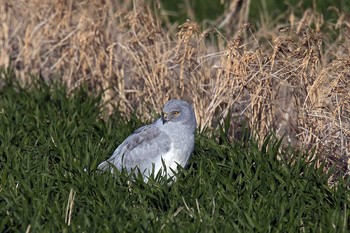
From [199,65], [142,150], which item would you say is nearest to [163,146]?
[142,150]

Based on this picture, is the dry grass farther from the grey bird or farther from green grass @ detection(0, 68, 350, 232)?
the grey bird

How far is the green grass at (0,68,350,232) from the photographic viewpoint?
4.98 m

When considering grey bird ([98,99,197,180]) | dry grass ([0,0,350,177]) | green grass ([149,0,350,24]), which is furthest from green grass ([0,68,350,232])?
green grass ([149,0,350,24])

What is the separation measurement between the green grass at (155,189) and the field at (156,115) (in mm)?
11

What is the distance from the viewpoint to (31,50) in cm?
870

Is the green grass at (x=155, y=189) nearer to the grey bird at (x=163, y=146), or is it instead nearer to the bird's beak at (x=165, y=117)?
the grey bird at (x=163, y=146)

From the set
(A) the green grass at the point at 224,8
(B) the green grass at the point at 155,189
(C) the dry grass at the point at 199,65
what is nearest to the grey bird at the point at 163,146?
(B) the green grass at the point at 155,189

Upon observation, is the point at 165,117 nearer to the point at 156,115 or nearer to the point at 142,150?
the point at 142,150

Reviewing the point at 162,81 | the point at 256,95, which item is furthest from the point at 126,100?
the point at 256,95

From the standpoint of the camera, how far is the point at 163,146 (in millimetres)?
5887

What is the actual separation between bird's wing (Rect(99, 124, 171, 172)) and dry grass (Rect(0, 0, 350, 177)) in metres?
0.92

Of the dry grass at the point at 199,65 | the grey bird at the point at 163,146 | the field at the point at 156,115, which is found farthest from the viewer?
the dry grass at the point at 199,65

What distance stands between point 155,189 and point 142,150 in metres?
0.52

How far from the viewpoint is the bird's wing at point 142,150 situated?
5898mm
